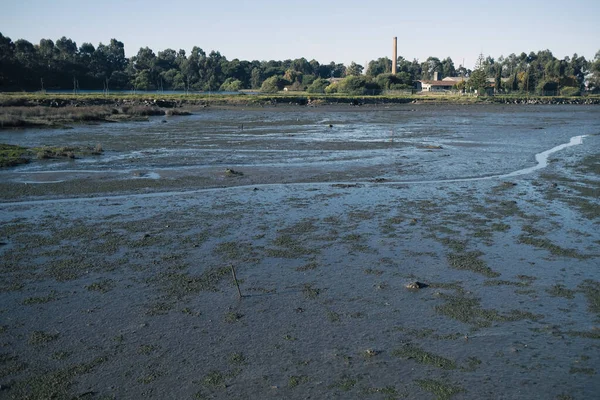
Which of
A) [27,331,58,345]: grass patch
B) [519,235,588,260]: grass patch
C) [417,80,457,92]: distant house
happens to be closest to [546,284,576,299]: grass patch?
[519,235,588,260]: grass patch

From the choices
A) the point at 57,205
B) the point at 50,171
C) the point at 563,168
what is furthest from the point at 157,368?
the point at 563,168

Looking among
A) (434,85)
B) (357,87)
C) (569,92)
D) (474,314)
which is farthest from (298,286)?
(434,85)

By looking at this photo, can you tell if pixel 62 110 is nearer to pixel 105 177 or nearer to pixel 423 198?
pixel 105 177

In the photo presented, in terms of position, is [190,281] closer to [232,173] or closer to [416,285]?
[416,285]

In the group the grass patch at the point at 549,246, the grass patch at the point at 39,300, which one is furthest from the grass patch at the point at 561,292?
the grass patch at the point at 39,300

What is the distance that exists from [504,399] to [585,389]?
109cm

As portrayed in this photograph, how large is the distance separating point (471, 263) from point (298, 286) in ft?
12.8

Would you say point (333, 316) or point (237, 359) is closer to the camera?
point (237, 359)

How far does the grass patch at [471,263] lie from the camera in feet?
36.9

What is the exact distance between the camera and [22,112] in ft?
167

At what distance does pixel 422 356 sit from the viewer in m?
7.85

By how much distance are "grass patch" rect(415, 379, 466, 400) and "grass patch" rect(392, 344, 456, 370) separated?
0.43m

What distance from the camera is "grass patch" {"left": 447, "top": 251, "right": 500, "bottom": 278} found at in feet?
36.9

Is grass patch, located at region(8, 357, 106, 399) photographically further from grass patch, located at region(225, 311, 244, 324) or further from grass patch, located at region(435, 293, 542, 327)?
grass patch, located at region(435, 293, 542, 327)
